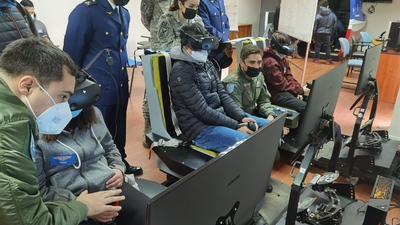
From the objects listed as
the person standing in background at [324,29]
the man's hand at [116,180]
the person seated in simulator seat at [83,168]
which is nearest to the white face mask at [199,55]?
the person seated in simulator seat at [83,168]

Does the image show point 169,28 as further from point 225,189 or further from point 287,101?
point 225,189

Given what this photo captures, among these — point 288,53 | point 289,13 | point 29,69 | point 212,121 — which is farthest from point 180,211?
point 289,13

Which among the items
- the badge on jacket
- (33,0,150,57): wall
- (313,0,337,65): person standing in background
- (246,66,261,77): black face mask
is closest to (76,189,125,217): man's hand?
the badge on jacket

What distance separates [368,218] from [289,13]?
3.41 metres

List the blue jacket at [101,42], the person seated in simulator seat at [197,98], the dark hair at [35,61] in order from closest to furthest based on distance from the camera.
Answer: the dark hair at [35,61], the blue jacket at [101,42], the person seated in simulator seat at [197,98]

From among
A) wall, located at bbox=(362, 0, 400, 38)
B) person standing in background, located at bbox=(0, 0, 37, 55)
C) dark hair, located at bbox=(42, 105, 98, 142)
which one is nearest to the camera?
dark hair, located at bbox=(42, 105, 98, 142)

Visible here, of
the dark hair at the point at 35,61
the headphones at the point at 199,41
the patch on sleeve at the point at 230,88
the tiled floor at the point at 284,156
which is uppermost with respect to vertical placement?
the dark hair at the point at 35,61

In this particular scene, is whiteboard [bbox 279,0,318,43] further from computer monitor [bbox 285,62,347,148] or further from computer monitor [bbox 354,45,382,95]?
computer monitor [bbox 285,62,347,148]

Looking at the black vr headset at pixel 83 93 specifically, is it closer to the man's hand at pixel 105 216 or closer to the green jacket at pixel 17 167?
the green jacket at pixel 17 167

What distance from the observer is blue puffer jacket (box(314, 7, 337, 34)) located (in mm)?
7660

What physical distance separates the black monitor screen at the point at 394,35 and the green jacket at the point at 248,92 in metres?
3.40

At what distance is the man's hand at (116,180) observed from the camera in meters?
1.45

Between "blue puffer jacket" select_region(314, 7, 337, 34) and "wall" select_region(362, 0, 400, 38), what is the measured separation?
1208 millimetres

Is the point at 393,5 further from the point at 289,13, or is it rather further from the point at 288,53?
the point at 288,53
